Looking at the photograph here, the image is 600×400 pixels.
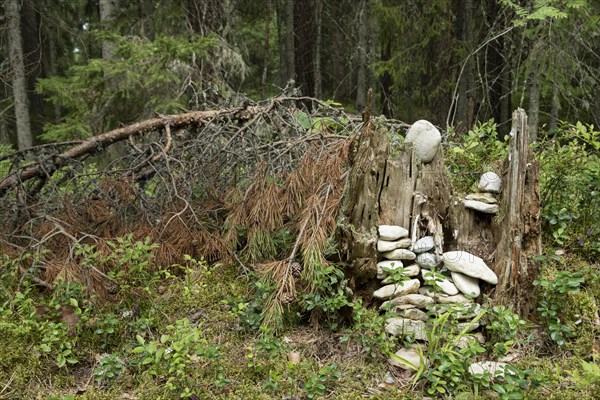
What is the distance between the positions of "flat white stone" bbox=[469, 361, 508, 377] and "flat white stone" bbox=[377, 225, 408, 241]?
0.93 m

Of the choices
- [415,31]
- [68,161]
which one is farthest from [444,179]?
[415,31]

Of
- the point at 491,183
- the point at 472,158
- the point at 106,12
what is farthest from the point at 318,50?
the point at 491,183

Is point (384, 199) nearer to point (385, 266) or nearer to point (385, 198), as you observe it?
point (385, 198)

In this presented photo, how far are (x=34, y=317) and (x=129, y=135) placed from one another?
196 centimetres

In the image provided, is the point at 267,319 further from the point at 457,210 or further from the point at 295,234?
the point at 457,210

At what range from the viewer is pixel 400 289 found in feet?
10.5

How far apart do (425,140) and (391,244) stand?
800mm

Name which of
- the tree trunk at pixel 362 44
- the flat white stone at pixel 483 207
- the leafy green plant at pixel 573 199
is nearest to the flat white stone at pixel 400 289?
the flat white stone at pixel 483 207

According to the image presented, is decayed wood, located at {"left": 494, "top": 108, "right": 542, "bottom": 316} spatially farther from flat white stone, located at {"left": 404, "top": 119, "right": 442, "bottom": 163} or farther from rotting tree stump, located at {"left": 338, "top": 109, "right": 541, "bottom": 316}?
flat white stone, located at {"left": 404, "top": 119, "right": 442, "bottom": 163}

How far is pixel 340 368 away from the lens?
3.01 meters

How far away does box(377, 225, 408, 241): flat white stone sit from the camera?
3.32 meters

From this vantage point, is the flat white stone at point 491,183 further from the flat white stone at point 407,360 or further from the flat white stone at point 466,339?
the flat white stone at point 407,360

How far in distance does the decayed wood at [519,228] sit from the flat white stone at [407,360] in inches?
28.2

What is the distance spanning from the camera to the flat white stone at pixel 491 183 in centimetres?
356
